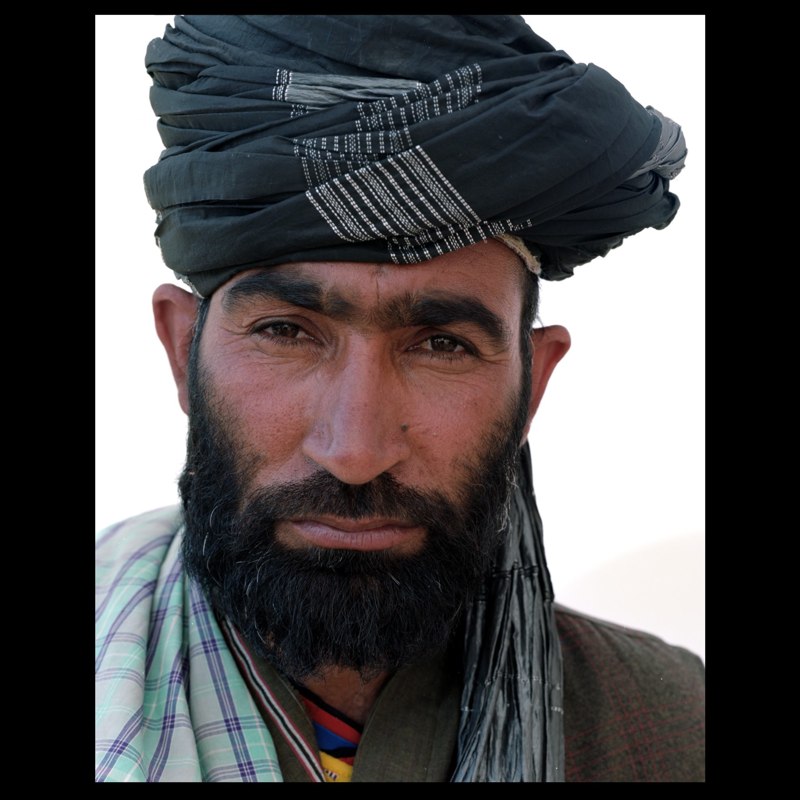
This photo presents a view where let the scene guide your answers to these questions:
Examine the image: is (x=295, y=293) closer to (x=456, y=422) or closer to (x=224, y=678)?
(x=456, y=422)

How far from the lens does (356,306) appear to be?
183 centimetres

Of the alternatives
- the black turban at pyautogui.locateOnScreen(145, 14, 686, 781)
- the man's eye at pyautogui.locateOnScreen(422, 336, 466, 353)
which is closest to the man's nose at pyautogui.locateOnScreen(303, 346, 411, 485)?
the man's eye at pyautogui.locateOnScreen(422, 336, 466, 353)

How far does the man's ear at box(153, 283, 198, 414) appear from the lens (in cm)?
217

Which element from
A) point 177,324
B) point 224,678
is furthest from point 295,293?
point 224,678

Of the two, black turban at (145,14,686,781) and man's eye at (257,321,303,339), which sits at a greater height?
black turban at (145,14,686,781)

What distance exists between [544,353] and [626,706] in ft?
2.98

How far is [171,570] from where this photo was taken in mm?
2229

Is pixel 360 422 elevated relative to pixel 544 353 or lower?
lower

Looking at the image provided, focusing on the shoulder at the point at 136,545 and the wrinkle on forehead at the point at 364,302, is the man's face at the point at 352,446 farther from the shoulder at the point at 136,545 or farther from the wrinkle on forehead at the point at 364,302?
the shoulder at the point at 136,545

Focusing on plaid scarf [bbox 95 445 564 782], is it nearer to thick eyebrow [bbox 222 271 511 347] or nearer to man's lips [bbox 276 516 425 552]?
man's lips [bbox 276 516 425 552]

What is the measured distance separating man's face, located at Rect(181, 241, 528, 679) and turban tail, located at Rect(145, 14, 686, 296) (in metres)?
0.09

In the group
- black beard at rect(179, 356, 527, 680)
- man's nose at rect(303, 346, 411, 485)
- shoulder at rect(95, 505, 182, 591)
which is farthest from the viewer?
shoulder at rect(95, 505, 182, 591)

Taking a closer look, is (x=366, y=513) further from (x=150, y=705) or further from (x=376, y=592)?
(x=150, y=705)
